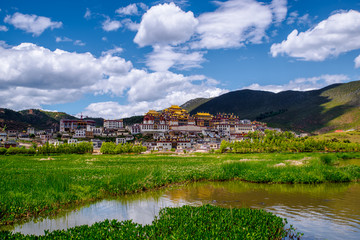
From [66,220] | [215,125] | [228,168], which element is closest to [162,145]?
[215,125]

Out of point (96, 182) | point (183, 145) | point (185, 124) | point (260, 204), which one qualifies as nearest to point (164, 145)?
point (183, 145)

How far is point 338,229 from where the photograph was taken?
13.0m

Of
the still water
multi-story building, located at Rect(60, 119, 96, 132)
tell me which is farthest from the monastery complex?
the still water

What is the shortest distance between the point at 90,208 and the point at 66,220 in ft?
8.00

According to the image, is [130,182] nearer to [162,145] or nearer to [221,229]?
[221,229]

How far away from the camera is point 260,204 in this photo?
17.9 m

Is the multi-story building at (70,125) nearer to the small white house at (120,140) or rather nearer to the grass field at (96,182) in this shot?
the small white house at (120,140)

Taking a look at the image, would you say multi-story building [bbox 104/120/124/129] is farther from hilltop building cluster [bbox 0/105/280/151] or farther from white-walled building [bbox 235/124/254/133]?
white-walled building [bbox 235/124/254/133]

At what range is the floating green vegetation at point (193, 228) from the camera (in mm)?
10336

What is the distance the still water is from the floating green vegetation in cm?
202

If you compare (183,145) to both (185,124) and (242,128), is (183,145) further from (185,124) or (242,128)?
(242,128)

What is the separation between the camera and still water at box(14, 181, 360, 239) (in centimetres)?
1345

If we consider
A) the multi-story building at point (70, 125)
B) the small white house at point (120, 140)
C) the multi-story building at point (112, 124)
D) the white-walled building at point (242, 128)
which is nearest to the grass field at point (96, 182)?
the small white house at point (120, 140)

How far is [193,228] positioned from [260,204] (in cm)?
839
